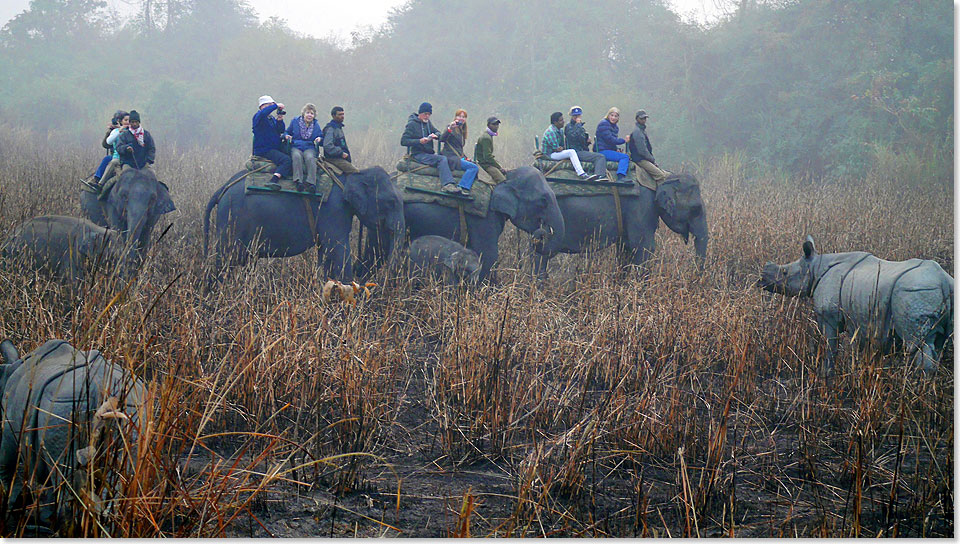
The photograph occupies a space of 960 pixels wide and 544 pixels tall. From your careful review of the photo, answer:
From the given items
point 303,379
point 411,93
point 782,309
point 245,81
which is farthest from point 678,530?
point 245,81

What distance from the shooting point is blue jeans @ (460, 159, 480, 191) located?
805 centimetres

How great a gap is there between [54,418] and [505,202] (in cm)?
609

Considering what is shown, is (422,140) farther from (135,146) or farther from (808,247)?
(808,247)

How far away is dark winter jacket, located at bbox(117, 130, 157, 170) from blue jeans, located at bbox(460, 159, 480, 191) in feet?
10.1

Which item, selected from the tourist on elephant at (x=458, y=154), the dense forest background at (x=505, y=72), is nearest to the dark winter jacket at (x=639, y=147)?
the tourist on elephant at (x=458, y=154)

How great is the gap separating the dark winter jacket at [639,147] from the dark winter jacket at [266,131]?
12.9 feet

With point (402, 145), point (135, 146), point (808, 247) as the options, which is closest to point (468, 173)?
point (402, 145)

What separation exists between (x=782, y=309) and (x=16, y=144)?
18181 mm

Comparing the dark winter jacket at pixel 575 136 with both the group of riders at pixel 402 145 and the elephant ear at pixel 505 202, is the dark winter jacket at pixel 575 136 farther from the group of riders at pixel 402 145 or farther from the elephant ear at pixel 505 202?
the elephant ear at pixel 505 202

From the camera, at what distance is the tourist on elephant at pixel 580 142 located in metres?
8.88

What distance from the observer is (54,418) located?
2.37m

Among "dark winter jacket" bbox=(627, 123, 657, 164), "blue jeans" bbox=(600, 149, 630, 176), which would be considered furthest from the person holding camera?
"dark winter jacket" bbox=(627, 123, 657, 164)

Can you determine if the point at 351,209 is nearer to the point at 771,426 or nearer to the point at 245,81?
the point at 771,426

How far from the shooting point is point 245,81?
28516 millimetres
